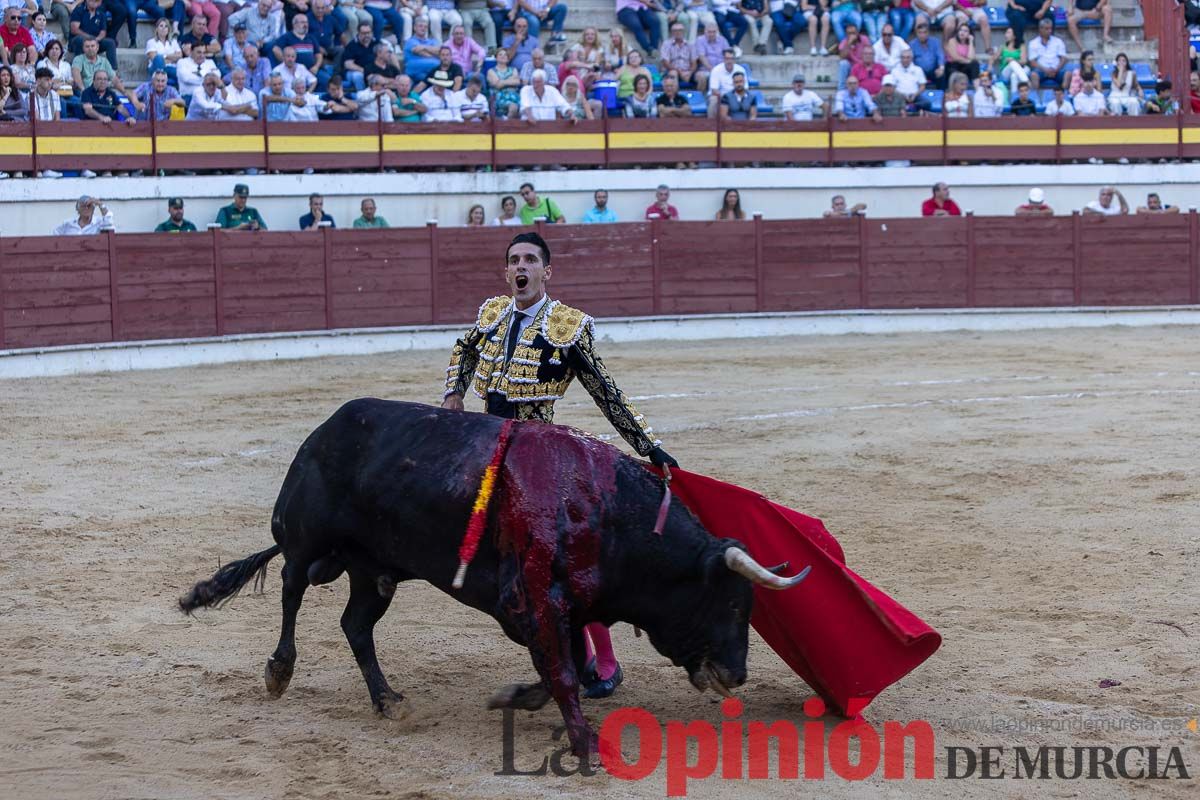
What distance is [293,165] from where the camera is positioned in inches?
543

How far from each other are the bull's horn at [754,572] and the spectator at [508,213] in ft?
34.4

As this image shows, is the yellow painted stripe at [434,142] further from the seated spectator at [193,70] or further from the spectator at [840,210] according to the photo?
the spectator at [840,210]

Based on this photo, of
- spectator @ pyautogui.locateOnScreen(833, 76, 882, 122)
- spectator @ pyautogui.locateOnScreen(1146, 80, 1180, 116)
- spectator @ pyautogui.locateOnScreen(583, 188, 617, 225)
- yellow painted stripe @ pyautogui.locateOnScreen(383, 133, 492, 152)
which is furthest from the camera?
spectator @ pyautogui.locateOnScreen(1146, 80, 1180, 116)

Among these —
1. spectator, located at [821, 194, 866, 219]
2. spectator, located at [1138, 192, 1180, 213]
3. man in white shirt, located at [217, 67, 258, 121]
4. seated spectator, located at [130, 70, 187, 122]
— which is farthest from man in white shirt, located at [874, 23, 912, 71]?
seated spectator, located at [130, 70, 187, 122]

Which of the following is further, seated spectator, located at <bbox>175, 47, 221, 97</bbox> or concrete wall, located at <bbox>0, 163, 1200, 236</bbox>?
seated spectator, located at <bbox>175, 47, 221, 97</bbox>

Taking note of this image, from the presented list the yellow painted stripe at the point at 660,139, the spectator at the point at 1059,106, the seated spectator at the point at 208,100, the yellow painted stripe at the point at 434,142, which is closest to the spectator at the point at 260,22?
the seated spectator at the point at 208,100

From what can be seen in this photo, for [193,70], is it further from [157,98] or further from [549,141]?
[549,141]

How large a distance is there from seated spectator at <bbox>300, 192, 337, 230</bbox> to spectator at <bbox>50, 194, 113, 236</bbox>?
5.62 ft

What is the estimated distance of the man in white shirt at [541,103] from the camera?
1478cm

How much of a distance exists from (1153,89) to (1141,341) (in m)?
5.31

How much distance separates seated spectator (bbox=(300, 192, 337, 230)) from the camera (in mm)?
13164

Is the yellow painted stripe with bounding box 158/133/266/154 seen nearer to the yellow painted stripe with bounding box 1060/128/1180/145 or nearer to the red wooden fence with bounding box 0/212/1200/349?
the red wooden fence with bounding box 0/212/1200/349

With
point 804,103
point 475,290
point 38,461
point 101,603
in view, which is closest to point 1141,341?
point 804,103

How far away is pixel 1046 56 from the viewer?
17.0 metres
